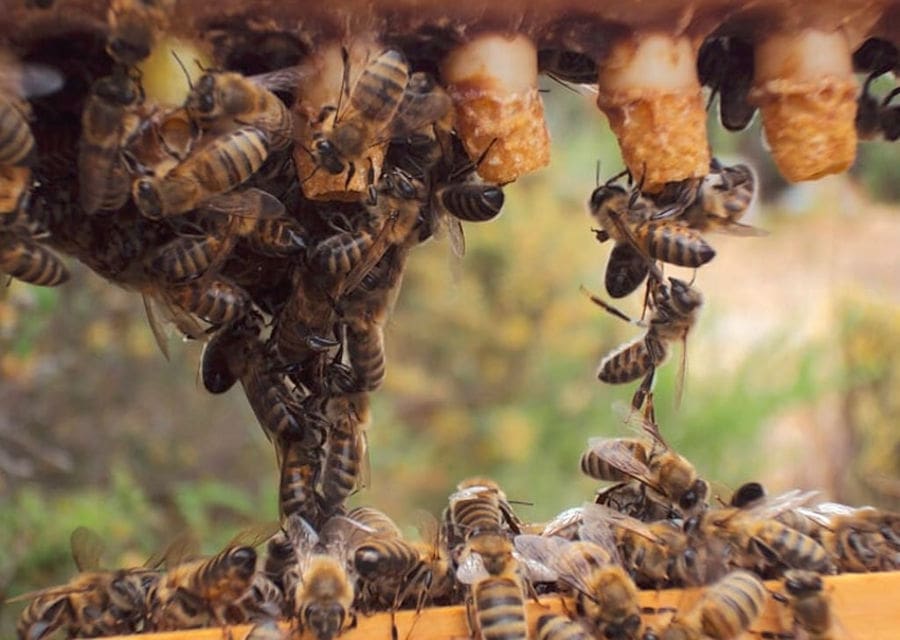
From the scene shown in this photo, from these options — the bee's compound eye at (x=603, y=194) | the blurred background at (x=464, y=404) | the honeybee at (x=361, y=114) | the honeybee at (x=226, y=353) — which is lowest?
the blurred background at (x=464, y=404)

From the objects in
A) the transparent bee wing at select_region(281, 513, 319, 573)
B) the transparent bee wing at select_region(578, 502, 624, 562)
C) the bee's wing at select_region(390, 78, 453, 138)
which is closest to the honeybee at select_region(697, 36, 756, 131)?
the bee's wing at select_region(390, 78, 453, 138)

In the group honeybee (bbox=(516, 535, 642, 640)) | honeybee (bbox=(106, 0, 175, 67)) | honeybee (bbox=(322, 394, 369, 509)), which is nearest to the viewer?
honeybee (bbox=(106, 0, 175, 67))

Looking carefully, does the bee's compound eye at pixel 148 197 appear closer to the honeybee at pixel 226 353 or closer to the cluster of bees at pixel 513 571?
the honeybee at pixel 226 353

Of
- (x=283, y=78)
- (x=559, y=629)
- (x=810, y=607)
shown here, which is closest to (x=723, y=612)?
(x=810, y=607)

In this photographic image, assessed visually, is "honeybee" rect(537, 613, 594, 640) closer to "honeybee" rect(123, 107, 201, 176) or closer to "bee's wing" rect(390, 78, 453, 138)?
"bee's wing" rect(390, 78, 453, 138)

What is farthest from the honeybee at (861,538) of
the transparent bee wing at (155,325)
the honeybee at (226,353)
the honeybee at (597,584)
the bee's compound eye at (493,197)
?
the transparent bee wing at (155,325)

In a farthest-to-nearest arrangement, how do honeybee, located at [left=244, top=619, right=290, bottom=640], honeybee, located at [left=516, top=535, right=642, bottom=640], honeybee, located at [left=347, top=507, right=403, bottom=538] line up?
1. honeybee, located at [left=347, top=507, right=403, bottom=538]
2. honeybee, located at [left=516, top=535, right=642, bottom=640]
3. honeybee, located at [left=244, top=619, right=290, bottom=640]

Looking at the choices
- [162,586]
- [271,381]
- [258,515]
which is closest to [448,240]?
[271,381]
